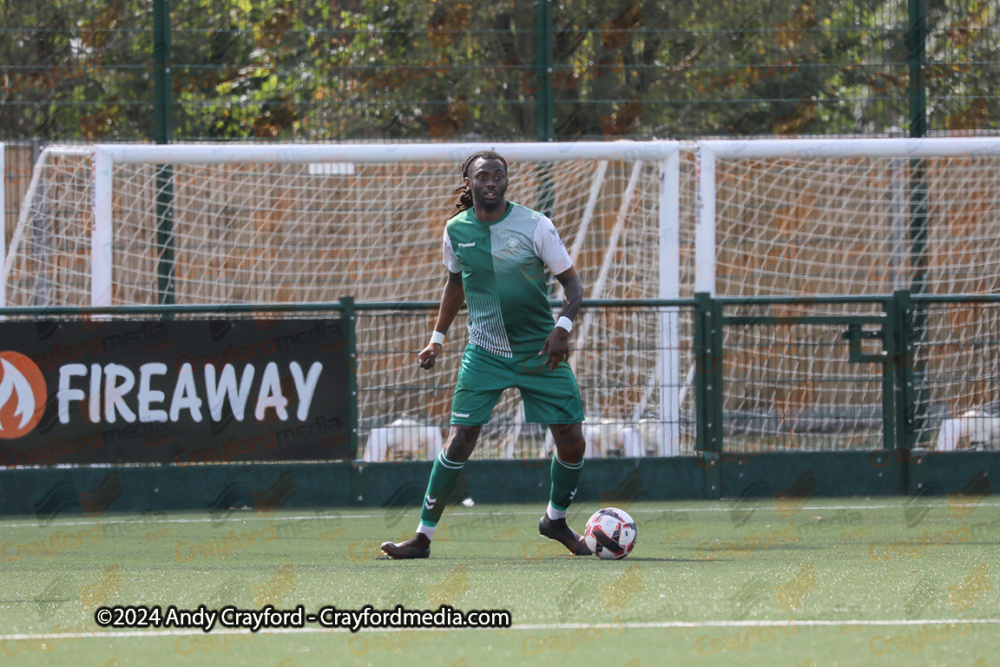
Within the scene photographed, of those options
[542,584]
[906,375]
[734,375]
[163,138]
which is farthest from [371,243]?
[542,584]

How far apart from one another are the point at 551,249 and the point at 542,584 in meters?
1.83

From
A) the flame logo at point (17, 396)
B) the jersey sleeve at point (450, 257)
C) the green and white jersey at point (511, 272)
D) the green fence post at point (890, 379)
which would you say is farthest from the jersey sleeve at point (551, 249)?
the flame logo at point (17, 396)

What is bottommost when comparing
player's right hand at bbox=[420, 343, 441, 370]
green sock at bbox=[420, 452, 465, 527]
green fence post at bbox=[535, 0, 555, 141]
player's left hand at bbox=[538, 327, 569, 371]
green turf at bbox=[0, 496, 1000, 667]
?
green turf at bbox=[0, 496, 1000, 667]

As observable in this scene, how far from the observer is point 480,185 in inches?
289

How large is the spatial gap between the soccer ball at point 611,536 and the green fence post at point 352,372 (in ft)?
10.5

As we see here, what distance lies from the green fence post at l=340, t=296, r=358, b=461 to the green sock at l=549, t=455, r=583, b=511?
2889mm

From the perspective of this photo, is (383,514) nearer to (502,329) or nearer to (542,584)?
(502,329)

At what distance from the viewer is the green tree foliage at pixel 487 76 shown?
12.5 meters

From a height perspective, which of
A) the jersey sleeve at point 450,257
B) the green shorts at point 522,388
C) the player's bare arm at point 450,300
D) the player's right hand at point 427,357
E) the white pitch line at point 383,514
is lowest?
the white pitch line at point 383,514

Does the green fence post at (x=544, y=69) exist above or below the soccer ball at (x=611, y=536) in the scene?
above

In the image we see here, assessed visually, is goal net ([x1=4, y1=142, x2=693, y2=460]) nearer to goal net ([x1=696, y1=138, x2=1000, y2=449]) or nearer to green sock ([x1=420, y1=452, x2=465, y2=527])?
goal net ([x1=696, y1=138, x2=1000, y2=449])

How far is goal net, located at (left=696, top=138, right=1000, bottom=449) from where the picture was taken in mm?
10820

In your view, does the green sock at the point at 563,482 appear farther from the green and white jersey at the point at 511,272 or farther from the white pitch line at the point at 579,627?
the white pitch line at the point at 579,627

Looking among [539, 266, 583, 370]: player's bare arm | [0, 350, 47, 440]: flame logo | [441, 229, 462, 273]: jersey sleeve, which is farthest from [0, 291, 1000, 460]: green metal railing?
[539, 266, 583, 370]: player's bare arm
